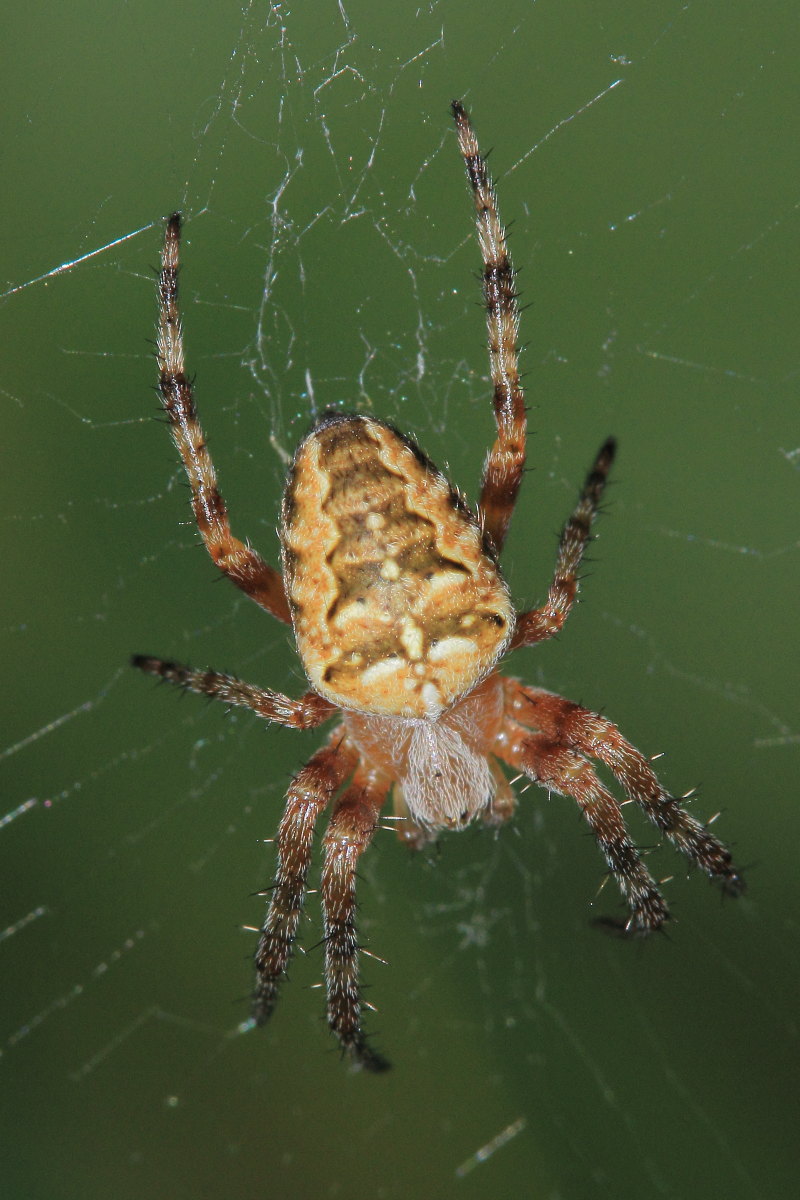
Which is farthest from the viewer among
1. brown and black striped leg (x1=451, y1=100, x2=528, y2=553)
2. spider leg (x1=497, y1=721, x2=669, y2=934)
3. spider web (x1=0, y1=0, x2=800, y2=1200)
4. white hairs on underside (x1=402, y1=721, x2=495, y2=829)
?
spider web (x1=0, y1=0, x2=800, y2=1200)

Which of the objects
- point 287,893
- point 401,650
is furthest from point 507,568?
point 287,893

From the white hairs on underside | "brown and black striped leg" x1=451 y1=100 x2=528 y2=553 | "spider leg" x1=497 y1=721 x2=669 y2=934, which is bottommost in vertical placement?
"spider leg" x1=497 y1=721 x2=669 y2=934

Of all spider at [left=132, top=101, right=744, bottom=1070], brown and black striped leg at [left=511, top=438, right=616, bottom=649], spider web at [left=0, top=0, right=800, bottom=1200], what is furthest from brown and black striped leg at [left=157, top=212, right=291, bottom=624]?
brown and black striped leg at [left=511, top=438, right=616, bottom=649]

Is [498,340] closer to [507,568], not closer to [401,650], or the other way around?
[401,650]

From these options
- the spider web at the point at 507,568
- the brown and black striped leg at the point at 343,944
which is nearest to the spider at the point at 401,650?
the brown and black striped leg at the point at 343,944

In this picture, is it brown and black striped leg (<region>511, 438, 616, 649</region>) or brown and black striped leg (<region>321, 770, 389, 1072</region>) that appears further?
brown and black striped leg (<region>321, 770, 389, 1072</region>)

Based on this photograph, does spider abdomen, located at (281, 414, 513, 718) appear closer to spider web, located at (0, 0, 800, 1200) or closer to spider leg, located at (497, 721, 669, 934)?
spider leg, located at (497, 721, 669, 934)
